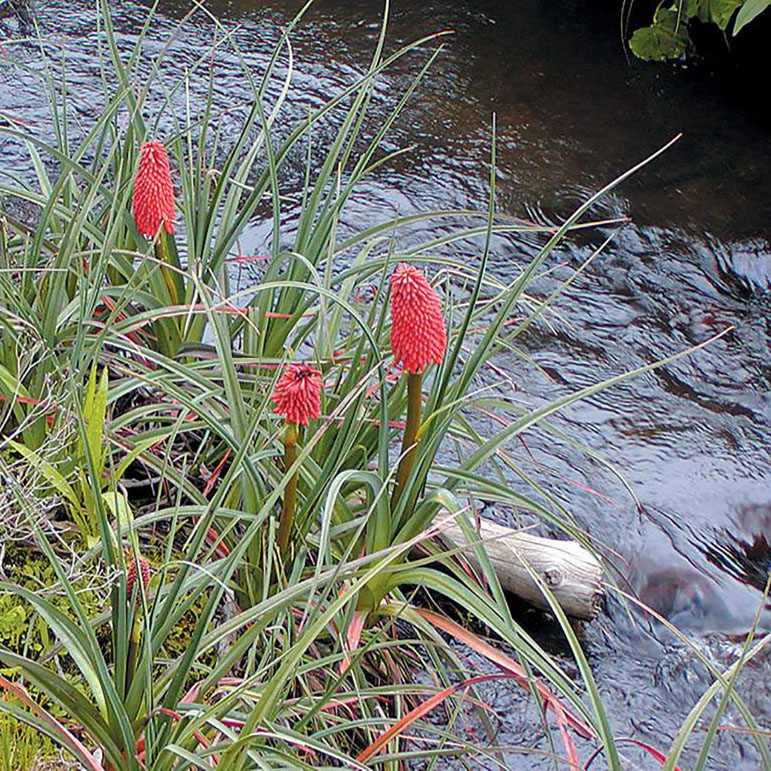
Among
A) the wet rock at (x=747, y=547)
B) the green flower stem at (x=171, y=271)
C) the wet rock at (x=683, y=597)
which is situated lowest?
the wet rock at (x=683, y=597)

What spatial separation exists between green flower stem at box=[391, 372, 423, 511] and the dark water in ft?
A: 2.13

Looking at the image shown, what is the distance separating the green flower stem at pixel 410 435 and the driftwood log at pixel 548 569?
43 centimetres

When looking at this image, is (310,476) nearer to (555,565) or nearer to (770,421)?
(555,565)

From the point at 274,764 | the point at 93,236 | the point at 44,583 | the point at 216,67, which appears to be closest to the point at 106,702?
the point at 274,764

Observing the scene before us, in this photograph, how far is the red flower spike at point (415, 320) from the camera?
1691 millimetres

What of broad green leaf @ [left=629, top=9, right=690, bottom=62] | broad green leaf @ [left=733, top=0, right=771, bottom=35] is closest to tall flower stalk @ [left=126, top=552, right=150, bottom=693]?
broad green leaf @ [left=733, top=0, right=771, bottom=35]

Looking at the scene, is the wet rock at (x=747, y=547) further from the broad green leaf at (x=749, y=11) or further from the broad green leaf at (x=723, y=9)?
the broad green leaf at (x=723, y=9)

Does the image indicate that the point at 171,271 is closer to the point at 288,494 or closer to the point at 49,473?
the point at 49,473

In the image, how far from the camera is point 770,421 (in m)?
3.32

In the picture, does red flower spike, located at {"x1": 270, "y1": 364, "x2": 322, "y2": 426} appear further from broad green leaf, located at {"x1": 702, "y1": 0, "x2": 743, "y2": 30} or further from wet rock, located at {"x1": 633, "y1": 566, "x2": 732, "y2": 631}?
broad green leaf, located at {"x1": 702, "y1": 0, "x2": 743, "y2": 30}

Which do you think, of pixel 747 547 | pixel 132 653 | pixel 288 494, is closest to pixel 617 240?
pixel 747 547

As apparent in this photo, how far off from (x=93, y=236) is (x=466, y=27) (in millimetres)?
3919

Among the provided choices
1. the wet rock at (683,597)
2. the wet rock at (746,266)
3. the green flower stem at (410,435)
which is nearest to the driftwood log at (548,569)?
the wet rock at (683,597)

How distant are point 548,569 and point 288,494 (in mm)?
750
